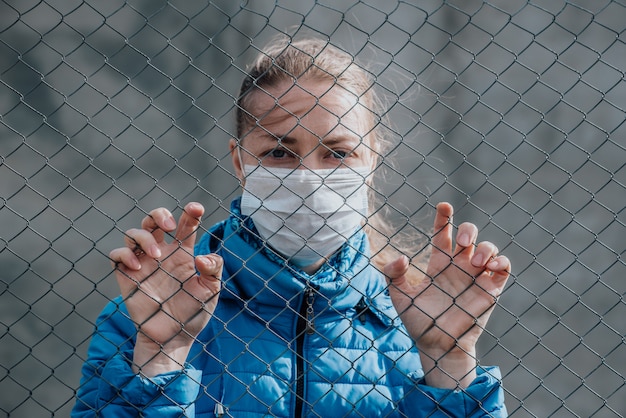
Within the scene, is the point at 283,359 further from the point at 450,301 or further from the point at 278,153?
the point at 278,153

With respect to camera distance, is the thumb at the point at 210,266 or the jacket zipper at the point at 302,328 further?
the jacket zipper at the point at 302,328

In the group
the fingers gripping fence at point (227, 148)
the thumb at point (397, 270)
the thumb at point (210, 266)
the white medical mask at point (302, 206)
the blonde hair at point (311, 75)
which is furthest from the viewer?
the fingers gripping fence at point (227, 148)

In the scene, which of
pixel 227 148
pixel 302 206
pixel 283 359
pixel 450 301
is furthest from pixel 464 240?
pixel 227 148

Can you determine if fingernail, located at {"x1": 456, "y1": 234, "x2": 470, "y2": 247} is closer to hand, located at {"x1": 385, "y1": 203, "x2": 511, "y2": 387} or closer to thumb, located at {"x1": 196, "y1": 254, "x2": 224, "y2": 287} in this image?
hand, located at {"x1": 385, "y1": 203, "x2": 511, "y2": 387}

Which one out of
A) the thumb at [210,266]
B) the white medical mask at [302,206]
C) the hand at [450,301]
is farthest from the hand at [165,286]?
the hand at [450,301]

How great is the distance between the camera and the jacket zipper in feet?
7.35

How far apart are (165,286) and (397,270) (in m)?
0.60

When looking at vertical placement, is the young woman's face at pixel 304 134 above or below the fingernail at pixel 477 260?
above

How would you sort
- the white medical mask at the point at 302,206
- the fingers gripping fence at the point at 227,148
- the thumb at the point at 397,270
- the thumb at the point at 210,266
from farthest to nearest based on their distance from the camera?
the fingers gripping fence at the point at 227,148
the white medical mask at the point at 302,206
the thumb at the point at 397,270
the thumb at the point at 210,266

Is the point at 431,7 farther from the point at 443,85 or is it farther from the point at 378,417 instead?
the point at 378,417

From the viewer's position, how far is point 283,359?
7.43 ft

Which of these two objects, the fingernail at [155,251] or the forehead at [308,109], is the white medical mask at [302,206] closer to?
the forehead at [308,109]

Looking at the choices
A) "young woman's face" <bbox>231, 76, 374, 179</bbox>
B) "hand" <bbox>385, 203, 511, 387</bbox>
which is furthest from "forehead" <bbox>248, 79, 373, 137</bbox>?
"hand" <bbox>385, 203, 511, 387</bbox>

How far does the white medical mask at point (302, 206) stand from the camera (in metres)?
2.30
